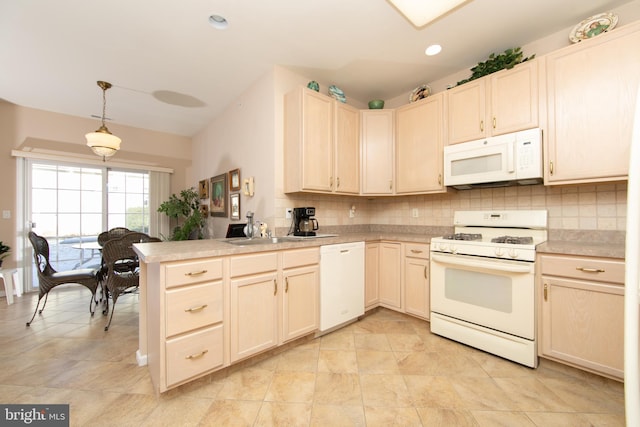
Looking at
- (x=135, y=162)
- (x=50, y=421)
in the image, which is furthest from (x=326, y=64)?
(x=135, y=162)

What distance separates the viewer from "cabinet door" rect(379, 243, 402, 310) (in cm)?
257

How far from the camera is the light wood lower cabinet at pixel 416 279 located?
2.38m

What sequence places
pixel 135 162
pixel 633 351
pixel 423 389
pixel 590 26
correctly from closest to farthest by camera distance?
pixel 633 351 < pixel 423 389 < pixel 590 26 < pixel 135 162

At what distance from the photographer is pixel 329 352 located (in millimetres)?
1976

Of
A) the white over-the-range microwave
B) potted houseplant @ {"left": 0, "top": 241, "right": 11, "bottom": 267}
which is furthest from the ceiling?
potted houseplant @ {"left": 0, "top": 241, "right": 11, "bottom": 267}

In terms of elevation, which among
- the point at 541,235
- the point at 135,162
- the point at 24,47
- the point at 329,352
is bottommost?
the point at 329,352

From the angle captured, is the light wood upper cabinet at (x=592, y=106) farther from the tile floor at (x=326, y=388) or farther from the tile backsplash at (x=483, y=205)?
the tile floor at (x=326, y=388)

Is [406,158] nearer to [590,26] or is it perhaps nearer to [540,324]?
[590,26]

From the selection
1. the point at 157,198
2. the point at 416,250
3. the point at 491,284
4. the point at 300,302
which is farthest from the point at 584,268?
the point at 157,198

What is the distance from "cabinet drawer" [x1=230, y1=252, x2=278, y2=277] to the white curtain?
3816 mm

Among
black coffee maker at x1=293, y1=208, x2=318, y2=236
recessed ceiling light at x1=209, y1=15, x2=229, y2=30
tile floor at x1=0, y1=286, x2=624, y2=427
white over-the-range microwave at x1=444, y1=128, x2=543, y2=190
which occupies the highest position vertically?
recessed ceiling light at x1=209, y1=15, x2=229, y2=30

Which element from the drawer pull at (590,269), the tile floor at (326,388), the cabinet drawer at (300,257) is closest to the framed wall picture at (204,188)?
the tile floor at (326,388)

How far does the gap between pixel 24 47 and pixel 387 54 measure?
337 centimetres

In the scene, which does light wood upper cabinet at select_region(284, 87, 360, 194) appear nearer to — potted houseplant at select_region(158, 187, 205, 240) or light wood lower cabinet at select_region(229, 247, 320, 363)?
light wood lower cabinet at select_region(229, 247, 320, 363)
